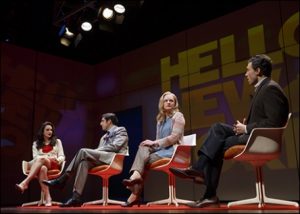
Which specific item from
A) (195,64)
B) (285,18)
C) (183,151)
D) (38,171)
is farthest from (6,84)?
(285,18)

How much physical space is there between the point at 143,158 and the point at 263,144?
1340 mm

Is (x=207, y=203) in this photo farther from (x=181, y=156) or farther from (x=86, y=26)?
(x=86, y=26)

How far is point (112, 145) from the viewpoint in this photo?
467cm

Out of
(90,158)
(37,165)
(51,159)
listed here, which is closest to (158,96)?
(51,159)

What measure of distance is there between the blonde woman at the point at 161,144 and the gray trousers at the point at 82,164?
1.94ft

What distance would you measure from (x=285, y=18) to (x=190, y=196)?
2860mm

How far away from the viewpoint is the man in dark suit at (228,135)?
3.07 metres

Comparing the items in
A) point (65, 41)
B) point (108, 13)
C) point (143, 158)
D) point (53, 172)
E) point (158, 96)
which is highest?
point (108, 13)

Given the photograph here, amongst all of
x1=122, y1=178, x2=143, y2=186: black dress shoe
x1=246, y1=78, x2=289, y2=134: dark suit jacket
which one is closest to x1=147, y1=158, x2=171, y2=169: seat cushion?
x1=122, y1=178, x2=143, y2=186: black dress shoe

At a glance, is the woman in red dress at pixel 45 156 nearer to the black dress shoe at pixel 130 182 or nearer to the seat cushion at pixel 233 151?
Answer: the black dress shoe at pixel 130 182

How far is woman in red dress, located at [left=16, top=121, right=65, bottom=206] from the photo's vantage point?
4871mm

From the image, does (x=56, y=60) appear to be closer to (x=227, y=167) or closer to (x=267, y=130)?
(x=227, y=167)

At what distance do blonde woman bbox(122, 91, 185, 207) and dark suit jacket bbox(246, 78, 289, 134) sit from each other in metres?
1.04

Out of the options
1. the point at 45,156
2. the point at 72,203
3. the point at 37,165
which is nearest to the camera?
the point at 72,203
